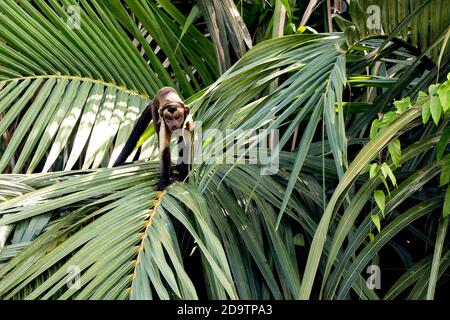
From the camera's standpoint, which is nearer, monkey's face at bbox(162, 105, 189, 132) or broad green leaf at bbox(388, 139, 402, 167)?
broad green leaf at bbox(388, 139, 402, 167)

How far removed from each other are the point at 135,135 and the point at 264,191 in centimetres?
102

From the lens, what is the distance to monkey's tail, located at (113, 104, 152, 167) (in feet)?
13.0

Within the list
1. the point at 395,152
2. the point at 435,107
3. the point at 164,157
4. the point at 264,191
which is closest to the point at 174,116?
the point at 164,157

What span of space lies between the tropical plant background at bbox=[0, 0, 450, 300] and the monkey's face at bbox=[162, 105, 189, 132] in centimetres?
22

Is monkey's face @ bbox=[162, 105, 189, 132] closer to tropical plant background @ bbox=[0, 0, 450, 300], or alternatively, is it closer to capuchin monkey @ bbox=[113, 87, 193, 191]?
capuchin monkey @ bbox=[113, 87, 193, 191]

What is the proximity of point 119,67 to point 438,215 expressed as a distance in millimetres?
1769

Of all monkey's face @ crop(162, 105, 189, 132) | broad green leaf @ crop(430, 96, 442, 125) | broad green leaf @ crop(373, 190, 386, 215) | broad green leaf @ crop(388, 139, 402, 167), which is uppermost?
monkey's face @ crop(162, 105, 189, 132)

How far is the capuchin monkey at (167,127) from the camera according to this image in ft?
12.2

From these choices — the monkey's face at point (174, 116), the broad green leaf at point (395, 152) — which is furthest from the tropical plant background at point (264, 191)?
the monkey's face at point (174, 116)

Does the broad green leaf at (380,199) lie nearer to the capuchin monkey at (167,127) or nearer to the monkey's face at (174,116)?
the capuchin monkey at (167,127)

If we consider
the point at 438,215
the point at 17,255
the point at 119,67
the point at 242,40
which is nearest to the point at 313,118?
the point at 438,215

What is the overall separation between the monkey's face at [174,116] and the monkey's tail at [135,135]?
0.25m

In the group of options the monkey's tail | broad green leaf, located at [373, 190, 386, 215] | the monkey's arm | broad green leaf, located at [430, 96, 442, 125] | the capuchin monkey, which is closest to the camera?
broad green leaf, located at [430, 96, 442, 125]

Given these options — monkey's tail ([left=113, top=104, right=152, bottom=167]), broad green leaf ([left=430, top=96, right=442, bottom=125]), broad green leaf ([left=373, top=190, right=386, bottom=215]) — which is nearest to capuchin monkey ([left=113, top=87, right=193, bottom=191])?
monkey's tail ([left=113, top=104, right=152, bottom=167])
